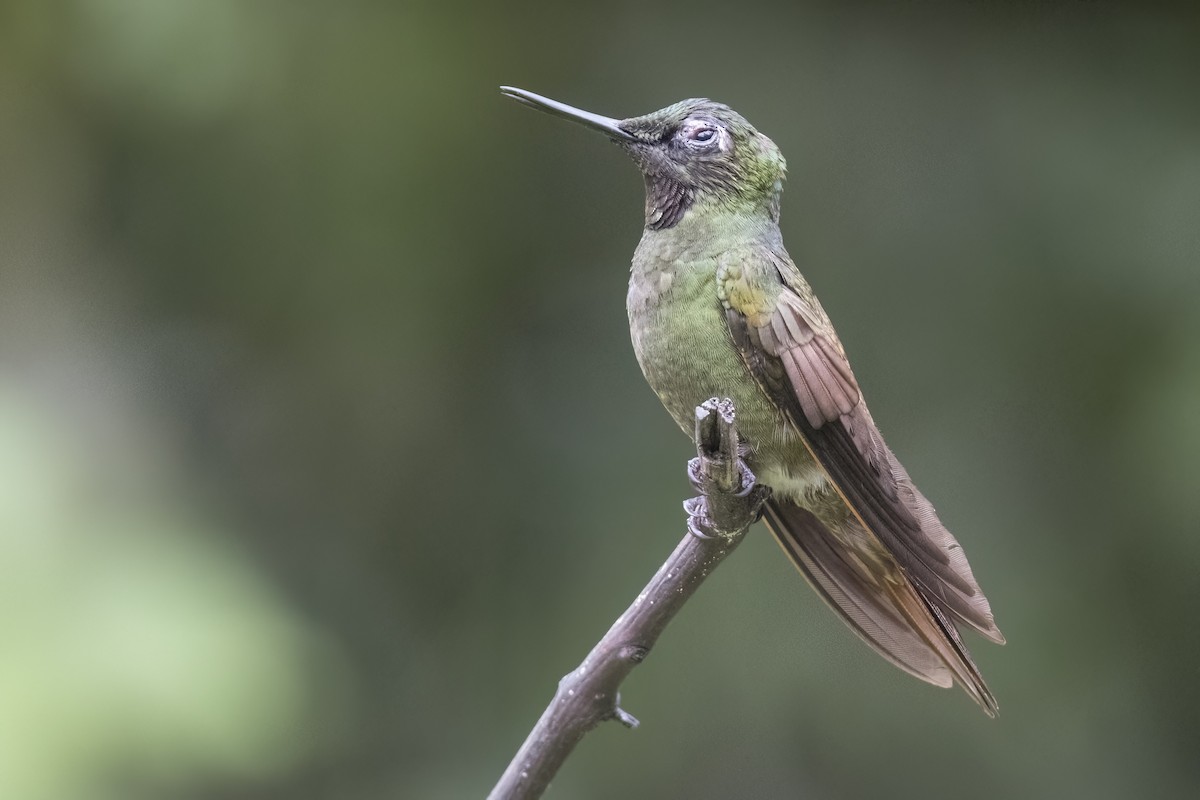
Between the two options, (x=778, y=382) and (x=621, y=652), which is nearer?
(x=621, y=652)

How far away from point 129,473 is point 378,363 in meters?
0.66

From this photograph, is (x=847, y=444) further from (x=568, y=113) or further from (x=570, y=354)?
(x=570, y=354)

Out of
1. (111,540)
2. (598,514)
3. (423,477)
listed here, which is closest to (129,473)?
(111,540)

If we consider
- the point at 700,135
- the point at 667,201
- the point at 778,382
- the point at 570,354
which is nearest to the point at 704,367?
the point at 778,382

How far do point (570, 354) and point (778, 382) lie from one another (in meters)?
1.44

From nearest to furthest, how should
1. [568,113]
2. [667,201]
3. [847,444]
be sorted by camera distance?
[847,444] → [568,113] → [667,201]

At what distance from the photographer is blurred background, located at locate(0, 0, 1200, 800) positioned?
286 centimetres

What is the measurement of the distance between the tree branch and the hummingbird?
19cm

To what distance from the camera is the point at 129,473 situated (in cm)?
284

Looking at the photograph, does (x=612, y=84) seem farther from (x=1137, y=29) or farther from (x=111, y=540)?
(x=111, y=540)

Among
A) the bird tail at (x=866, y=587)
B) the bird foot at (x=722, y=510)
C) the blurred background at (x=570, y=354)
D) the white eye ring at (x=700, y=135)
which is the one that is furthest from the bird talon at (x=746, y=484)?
the blurred background at (x=570, y=354)

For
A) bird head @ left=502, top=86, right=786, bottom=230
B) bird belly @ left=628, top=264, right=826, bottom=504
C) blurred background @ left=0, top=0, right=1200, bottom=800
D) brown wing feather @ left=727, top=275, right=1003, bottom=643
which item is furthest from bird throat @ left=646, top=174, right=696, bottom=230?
blurred background @ left=0, top=0, right=1200, bottom=800

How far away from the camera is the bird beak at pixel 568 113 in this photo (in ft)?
5.86

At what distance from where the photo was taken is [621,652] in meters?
1.50
